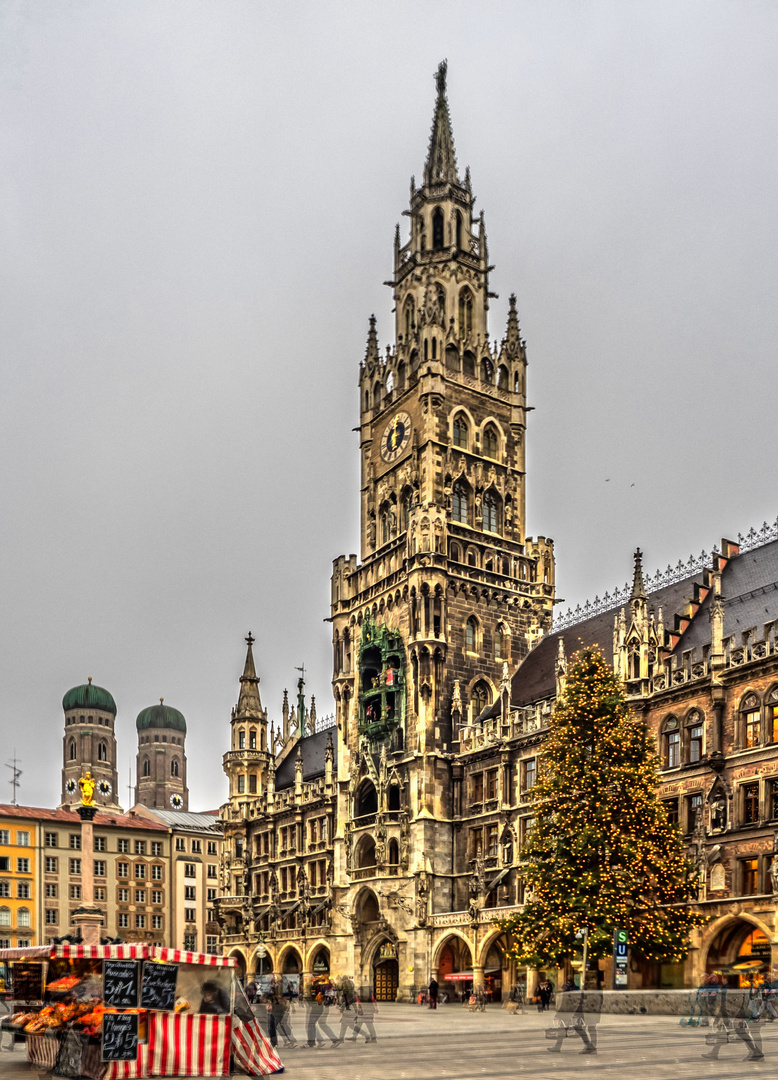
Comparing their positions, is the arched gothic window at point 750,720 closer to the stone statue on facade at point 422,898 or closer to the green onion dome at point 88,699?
the stone statue on facade at point 422,898

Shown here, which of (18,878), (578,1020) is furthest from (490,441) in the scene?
(18,878)

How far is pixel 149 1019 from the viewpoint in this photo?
21.3 metres

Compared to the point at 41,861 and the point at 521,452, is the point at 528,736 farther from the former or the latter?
the point at 41,861

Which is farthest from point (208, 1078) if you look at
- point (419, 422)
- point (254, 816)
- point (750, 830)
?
point (254, 816)

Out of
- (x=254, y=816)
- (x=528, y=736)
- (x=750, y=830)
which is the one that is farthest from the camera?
(x=254, y=816)

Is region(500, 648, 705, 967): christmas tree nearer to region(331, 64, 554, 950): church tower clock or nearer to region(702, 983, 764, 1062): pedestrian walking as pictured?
region(702, 983, 764, 1062): pedestrian walking

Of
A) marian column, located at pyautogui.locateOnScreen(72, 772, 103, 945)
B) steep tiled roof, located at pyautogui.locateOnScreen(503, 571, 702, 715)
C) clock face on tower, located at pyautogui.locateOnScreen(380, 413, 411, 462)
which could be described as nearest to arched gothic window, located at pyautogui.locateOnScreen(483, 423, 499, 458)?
clock face on tower, located at pyautogui.locateOnScreen(380, 413, 411, 462)

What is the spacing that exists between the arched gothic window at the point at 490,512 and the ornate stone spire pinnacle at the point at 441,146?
2131 cm

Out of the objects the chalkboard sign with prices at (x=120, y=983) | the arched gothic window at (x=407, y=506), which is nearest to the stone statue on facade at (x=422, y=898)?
the arched gothic window at (x=407, y=506)

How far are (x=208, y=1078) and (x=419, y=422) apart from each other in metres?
52.5

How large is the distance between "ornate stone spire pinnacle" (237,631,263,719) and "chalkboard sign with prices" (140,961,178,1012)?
226ft

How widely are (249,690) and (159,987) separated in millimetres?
70070

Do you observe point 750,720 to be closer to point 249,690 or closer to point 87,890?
point 87,890

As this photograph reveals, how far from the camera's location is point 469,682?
66438 millimetres
